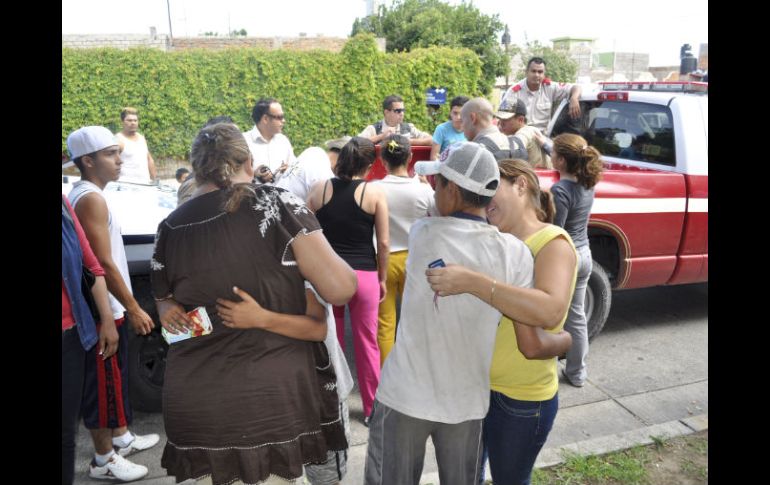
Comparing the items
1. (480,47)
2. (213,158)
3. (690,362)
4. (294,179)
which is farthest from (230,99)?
(480,47)

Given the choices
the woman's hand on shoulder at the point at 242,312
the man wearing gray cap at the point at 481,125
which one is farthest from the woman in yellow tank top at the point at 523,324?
the man wearing gray cap at the point at 481,125

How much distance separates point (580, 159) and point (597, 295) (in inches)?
59.6

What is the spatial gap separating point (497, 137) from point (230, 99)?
1112cm

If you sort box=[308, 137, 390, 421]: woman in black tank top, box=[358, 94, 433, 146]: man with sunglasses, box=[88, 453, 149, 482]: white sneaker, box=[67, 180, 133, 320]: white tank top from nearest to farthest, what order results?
1. box=[67, 180, 133, 320]: white tank top
2. box=[88, 453, 149, 482]: white sneaker
3. box=[308, 137, 390, 421]: woman in black tank top
4. box=[358, 94, 433, 146]: man with sunglasses

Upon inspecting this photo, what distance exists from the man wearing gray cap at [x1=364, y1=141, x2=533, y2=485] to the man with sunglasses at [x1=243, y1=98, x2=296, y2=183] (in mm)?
3240

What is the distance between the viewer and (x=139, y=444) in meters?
3.82

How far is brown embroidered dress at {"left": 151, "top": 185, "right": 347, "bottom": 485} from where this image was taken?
2.11 m

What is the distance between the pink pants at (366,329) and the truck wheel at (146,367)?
1175 mm

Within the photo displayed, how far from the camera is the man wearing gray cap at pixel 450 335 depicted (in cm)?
212

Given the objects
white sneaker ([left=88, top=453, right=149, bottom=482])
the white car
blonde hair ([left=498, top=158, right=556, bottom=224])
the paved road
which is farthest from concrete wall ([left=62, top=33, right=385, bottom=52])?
blonde hair ([left=498, top=158, right=556, bottom=224])

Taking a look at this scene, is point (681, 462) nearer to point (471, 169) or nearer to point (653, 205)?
point (653, 205)

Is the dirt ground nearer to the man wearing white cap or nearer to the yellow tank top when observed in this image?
the yellow tank top

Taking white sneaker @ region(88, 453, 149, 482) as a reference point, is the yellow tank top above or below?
above

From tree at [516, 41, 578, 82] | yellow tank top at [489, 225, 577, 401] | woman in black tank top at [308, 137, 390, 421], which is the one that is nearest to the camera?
yellow tank top at [489, 225, 577, 401]
